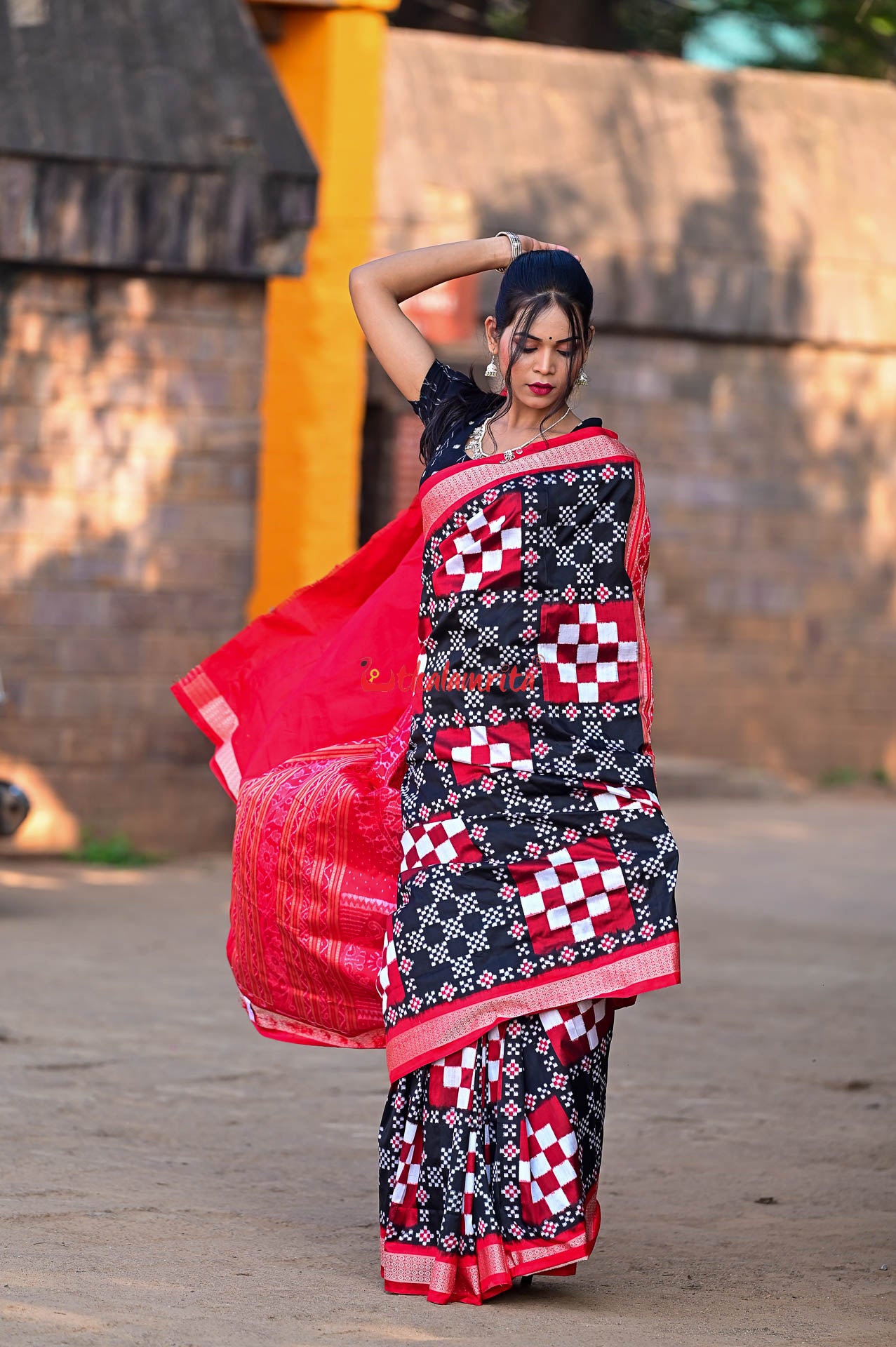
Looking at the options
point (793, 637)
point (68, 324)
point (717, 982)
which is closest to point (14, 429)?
point (68, 324)

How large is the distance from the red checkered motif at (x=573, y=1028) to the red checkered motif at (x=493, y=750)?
45 centimetres

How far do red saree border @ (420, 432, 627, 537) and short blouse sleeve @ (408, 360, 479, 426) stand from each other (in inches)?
9.3

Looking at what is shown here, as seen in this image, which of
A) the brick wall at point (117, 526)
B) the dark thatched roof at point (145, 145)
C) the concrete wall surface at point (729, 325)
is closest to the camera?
the dark thatched roof at point (145, 145)

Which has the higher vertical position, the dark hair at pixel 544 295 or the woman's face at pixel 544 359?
the dark hair at pixel 544 295

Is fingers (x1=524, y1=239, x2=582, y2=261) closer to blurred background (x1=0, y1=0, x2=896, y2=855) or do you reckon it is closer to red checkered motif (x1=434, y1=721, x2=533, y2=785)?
red checkered motif (x1=434, y1=721, x2=533, y2=785)

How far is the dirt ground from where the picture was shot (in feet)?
11.8

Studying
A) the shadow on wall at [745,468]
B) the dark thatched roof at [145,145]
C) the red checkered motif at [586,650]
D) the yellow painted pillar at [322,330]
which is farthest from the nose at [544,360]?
the shadow on wall at [745,468]

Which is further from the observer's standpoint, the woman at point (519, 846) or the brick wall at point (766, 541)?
the brick wall at point (766, 541)

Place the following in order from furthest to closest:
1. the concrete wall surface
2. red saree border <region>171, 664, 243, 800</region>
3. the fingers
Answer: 1. the concrete wall surface
2. red saree border <region>171, 664, 243, 800</region>
3. the fingers

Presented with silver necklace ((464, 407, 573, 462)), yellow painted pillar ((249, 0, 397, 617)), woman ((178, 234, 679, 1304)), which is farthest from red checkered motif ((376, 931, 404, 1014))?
yellow painted pillar ((249, 0, 397, 617))

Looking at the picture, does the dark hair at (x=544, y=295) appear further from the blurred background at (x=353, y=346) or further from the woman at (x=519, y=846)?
the blurred background at (x=353, y=346)

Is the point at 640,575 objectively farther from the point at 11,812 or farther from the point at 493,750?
the point at 11,812

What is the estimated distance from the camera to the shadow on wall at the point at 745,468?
43.9 feet

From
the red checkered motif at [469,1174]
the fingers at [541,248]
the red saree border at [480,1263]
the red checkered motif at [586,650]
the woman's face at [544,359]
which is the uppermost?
the fingers at [541,248]
